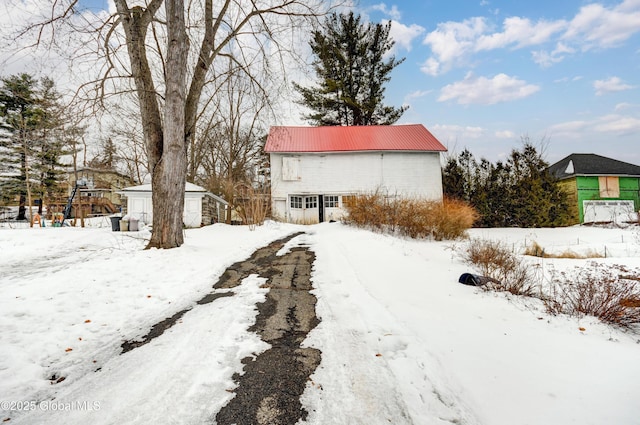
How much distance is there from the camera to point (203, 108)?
19.0 m

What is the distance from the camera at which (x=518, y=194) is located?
16.2 metres

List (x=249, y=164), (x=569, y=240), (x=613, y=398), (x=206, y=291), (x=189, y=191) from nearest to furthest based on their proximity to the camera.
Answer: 1. (x=613, y=398)
2. (x=206, y=291)
3. (x=569, y=240)
4. (x=189, y=191)
5. (x=249, y=164)

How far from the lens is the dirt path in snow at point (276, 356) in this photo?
160 centimetres

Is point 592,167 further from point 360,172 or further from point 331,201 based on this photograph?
point 331,201

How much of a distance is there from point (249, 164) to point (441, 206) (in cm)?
1897

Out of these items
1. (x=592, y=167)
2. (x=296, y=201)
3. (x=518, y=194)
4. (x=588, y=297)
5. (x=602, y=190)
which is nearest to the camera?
(x=588, y=297)

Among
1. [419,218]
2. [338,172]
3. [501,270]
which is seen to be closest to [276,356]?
[501,270]

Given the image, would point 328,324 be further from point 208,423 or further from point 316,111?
point 316,111

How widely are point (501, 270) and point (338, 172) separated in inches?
649

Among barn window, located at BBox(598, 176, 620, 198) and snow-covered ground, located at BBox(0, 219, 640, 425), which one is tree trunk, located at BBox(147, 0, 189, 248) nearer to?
snow-covered ground, located at BBox(0, 219, 640, 425)

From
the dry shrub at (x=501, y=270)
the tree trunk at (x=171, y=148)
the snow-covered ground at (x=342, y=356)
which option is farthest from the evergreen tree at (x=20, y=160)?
the dry shrub at (x=501, y=270)

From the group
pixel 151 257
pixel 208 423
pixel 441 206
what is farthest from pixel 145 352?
pixel 441 206

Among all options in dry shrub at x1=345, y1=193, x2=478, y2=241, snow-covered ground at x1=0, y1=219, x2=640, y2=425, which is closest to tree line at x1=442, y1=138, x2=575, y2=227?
dry shrub at x1=345, y1=193, x2=478, y2=241

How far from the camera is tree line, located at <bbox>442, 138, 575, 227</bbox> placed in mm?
15750
